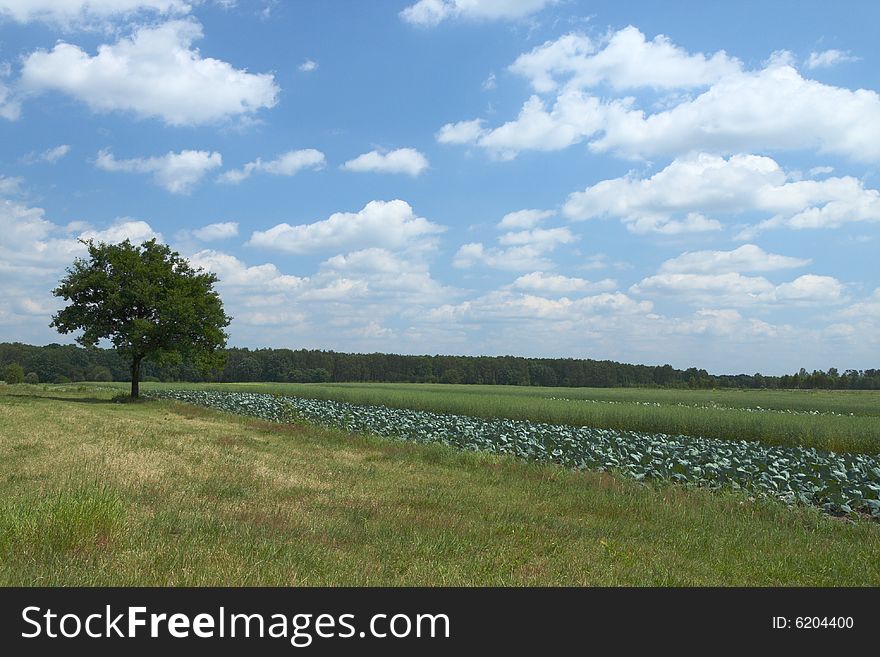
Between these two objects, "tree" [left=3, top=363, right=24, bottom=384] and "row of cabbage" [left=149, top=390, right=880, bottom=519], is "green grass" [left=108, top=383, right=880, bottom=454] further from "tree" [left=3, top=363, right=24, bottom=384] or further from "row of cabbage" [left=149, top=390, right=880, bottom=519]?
"tree" [left=3, top=363, right=24, bottom=384]

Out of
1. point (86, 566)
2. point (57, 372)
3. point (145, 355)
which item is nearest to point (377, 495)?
point (86, 566)

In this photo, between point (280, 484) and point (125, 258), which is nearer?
point (280, 484)

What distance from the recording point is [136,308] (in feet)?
138

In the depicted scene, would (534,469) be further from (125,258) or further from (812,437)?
(125,258)

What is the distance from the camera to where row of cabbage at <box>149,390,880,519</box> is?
14.3 meters

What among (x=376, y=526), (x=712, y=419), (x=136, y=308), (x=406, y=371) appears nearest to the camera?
(x=376, y=526)

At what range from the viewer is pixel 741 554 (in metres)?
8.50

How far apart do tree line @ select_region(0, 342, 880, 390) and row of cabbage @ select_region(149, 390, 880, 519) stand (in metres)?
93.4

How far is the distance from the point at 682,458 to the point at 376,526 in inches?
473

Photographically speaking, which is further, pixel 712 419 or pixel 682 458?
pixel 712 419

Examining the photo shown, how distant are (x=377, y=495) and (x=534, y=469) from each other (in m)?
5.06

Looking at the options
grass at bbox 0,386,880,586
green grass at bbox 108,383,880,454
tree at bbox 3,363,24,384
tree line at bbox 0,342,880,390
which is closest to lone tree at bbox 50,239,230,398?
green grass at bbox 108,383,880,454

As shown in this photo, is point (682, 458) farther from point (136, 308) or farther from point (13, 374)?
point (13, 374)

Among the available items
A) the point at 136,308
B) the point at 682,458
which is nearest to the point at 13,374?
the point at 136,308
